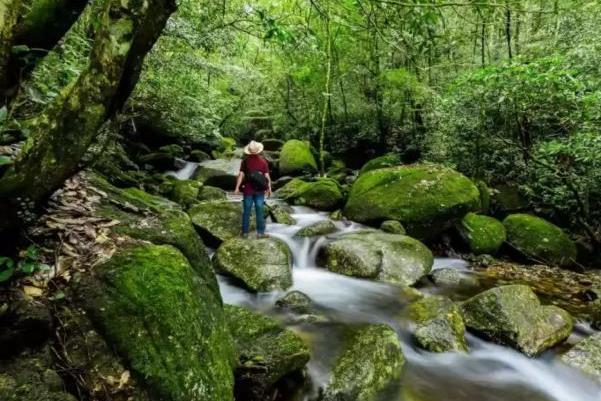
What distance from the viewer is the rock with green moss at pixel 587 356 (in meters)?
4.67

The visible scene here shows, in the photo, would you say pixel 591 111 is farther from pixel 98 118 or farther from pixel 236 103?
pixel 236 103

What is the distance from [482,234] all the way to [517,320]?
449 centimetres

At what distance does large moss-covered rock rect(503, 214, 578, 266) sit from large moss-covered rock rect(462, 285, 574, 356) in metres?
3.77

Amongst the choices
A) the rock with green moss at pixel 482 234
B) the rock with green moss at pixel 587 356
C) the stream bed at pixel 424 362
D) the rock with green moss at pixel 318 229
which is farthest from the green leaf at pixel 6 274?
the rock with green moss at pixel 482 234

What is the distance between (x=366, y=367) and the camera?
3.98m

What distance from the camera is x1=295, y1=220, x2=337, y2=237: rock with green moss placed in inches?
345

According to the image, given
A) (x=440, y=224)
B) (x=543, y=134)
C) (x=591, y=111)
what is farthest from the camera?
(x=543, y=134)

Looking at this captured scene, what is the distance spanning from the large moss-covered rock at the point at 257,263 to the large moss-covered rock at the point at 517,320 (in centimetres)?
273

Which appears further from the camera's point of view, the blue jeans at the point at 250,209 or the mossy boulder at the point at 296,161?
the mossy boulder at the point at 296,161

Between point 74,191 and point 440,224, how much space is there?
7814 millimetres

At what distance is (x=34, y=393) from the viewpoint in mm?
1958

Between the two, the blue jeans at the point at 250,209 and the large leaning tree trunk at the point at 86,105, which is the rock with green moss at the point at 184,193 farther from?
the large leaning tree trunk at the point at 86,105

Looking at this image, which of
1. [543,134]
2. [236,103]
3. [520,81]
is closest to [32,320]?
[520,81]

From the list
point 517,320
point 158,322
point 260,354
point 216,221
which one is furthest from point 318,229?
point 158,322
